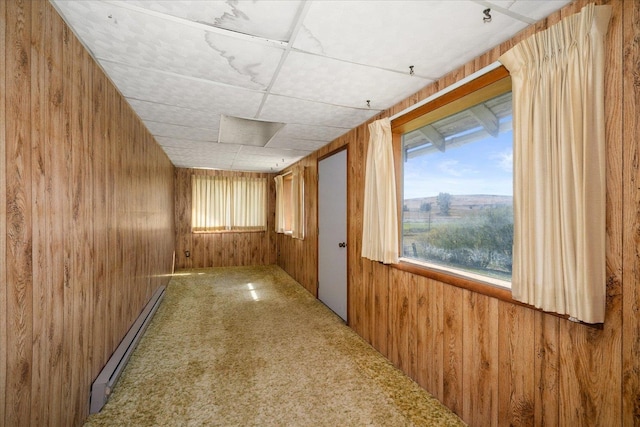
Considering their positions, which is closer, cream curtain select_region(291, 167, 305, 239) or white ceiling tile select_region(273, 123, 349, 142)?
white ceiling tile select_region(273, 123, 349, 142)

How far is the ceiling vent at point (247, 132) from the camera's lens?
3.44 m

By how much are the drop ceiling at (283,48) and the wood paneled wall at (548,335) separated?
0.24 metres

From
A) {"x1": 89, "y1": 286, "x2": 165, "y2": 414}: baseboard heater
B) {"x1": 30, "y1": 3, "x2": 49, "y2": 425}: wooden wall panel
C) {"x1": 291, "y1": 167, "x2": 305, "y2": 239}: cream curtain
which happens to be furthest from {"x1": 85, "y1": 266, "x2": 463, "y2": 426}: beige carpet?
{"x1": 291, "y1": 167, "x2": 305, "y2": 239}: cream curtain

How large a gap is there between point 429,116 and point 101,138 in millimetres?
2394

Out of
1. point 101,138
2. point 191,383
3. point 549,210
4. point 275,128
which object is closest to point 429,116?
point 549,210

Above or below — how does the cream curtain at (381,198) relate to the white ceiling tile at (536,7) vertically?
below

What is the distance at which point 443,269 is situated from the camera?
197 cm

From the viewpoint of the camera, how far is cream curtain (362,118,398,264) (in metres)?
2.34

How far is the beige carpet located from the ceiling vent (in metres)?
2.29

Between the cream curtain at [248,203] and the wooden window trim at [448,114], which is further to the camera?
the cream curtain at [248,203]

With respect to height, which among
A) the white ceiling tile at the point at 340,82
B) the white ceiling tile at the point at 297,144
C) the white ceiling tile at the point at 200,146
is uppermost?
the white ceiling tile at the point at 200,146

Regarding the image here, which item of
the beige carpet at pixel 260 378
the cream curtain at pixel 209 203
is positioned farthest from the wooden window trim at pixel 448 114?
the cream curtain at pixel 209 203

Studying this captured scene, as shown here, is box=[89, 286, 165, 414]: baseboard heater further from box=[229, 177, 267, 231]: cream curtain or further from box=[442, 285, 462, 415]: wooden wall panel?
box=[229, 177, 267, 231]: cream curtain

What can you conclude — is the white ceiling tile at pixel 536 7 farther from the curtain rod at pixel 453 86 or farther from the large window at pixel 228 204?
the large window at pixel 228 204
